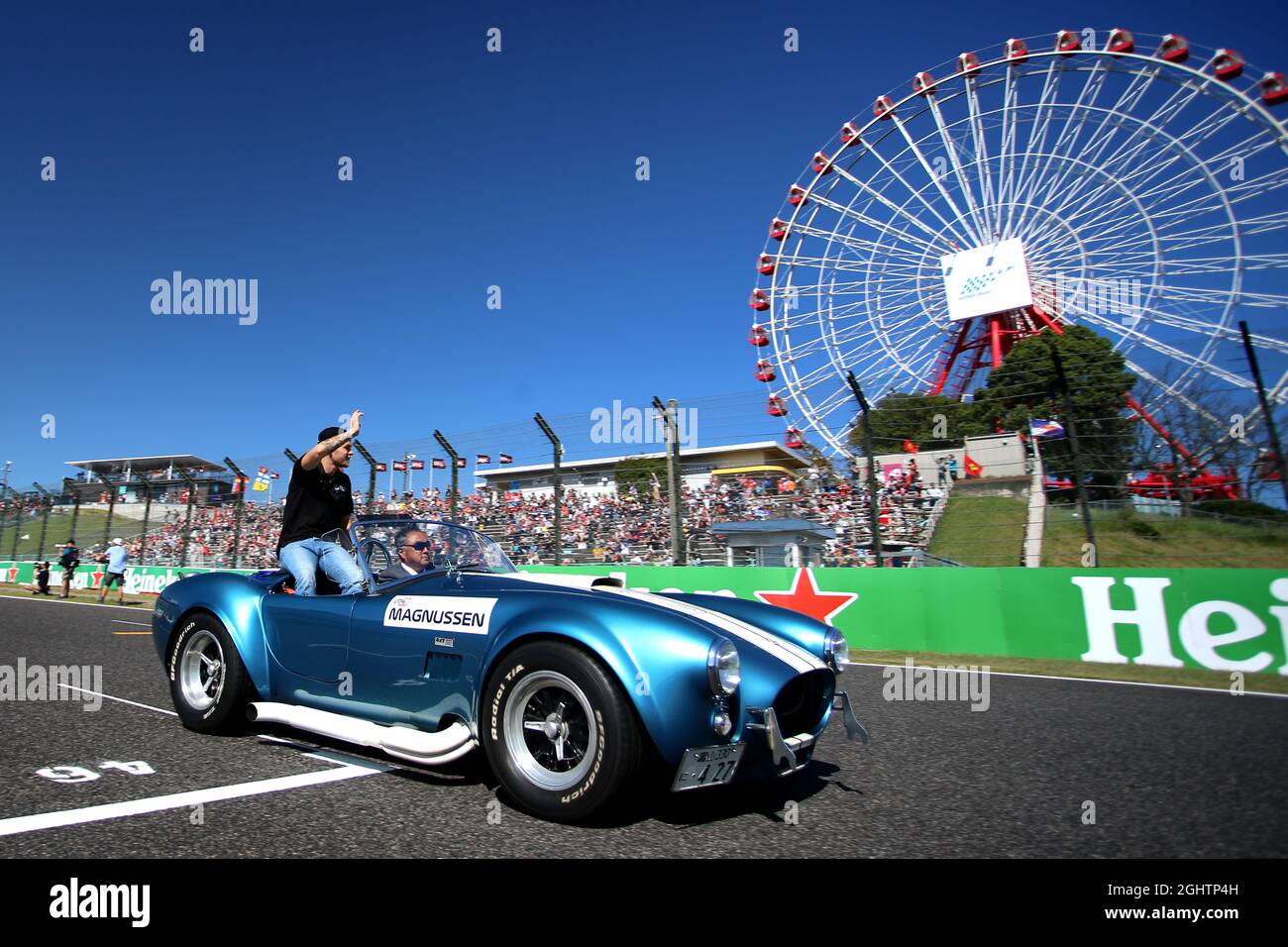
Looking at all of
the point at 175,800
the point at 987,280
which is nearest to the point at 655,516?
the point at 175,800

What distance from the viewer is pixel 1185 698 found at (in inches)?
242

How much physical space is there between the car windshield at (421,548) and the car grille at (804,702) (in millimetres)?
1864

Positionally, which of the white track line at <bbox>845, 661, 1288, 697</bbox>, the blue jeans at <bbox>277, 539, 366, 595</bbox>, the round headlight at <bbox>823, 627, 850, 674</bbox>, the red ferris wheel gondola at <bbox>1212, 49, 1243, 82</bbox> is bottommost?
the white track line at <bbox>845, 661, 1288, 697</bbox>

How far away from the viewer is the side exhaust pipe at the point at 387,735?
3.03 meters

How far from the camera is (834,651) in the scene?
3.42 m

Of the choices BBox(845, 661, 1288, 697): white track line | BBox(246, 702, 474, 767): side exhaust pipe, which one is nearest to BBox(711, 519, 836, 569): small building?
BBox(845, 661, 1288, 697): white track line

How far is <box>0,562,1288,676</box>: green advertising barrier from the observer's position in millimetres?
7711

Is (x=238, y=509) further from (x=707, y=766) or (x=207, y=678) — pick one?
(x=707, y=766)

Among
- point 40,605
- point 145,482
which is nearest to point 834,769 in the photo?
point 40,605

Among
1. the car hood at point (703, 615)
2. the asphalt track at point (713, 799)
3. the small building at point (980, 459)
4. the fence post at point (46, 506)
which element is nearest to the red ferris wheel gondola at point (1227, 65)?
the small building at point (980, 459)

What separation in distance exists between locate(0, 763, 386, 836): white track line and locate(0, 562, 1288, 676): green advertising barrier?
375cm

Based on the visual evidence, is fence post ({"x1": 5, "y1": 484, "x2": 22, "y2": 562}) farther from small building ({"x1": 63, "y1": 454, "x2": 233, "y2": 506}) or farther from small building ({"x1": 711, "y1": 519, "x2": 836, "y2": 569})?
small building ({"x1": 711, "y1": 519, "x2": 836, "y2": 569})

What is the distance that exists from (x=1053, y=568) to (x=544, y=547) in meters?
9.12

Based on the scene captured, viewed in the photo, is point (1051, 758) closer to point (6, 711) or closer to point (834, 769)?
point (834, 769)
